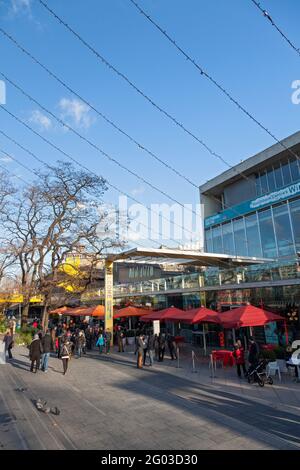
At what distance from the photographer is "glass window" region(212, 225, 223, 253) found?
3142cm

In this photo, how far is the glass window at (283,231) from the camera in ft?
78.0

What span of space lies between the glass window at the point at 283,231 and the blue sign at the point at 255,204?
0.88 meters

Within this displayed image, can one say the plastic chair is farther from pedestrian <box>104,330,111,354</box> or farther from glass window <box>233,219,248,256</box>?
glass window <box>233,219,248,256</box>

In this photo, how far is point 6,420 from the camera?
23.3ft

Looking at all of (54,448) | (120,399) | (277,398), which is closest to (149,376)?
(120,399)

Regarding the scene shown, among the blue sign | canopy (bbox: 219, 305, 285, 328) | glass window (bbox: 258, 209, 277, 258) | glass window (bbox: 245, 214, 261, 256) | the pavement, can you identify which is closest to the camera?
the pavement

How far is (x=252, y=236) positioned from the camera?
89.9 ft

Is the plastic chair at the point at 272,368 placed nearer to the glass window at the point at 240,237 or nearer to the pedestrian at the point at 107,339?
the pedestrian at the point at 107,339

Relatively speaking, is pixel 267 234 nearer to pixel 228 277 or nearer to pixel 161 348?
pixel 228 277

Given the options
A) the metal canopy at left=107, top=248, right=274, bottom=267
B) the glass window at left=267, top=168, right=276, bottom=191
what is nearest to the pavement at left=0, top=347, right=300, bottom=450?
the metal canopy at left=107, top=248, right=274, bottom=267

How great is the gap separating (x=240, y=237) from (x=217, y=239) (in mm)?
3574

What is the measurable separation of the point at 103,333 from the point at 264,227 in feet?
52.3

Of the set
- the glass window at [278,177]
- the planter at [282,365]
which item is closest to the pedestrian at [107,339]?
the planter at [282,365]
